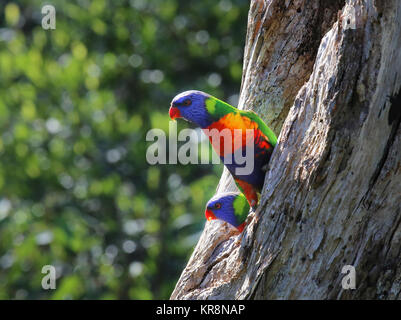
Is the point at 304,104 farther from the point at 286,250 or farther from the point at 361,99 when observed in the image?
the point at 286,250

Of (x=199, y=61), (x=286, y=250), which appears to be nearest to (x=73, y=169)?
(x=199, y=61)

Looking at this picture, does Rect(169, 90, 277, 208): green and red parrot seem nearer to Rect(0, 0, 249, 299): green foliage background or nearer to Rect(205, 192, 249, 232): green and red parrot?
Rect(205, 192, 249, 232): green and red parrot

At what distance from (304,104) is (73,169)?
13.0 ft

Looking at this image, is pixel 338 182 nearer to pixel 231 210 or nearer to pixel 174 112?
pixel 231 210

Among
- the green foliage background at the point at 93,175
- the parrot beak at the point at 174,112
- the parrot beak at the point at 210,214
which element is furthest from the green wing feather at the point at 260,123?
the green foliage background at the point at 93,175

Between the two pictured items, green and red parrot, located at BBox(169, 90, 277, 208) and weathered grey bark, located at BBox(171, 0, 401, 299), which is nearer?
weathered grey bark, located at BBox(171, 0, 401, 299)

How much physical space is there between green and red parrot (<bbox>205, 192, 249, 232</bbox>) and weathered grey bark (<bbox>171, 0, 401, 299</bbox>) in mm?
237

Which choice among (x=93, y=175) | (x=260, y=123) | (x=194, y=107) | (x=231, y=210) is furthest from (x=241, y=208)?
(x=93, y=175)

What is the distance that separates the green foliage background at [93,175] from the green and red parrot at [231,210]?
9.00 feet

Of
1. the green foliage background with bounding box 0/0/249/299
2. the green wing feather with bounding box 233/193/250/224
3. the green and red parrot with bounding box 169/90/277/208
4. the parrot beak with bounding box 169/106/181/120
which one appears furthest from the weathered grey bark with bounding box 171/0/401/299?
the green foliage background with bounding box 0/0/249/299

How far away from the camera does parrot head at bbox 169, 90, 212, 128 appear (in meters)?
2.29

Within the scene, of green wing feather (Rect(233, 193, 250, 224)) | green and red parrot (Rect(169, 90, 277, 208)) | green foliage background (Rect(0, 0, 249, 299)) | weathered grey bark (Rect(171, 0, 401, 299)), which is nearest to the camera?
weathered grey bark (Rect(171, 0, 401, 299))

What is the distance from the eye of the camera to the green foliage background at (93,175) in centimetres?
555
